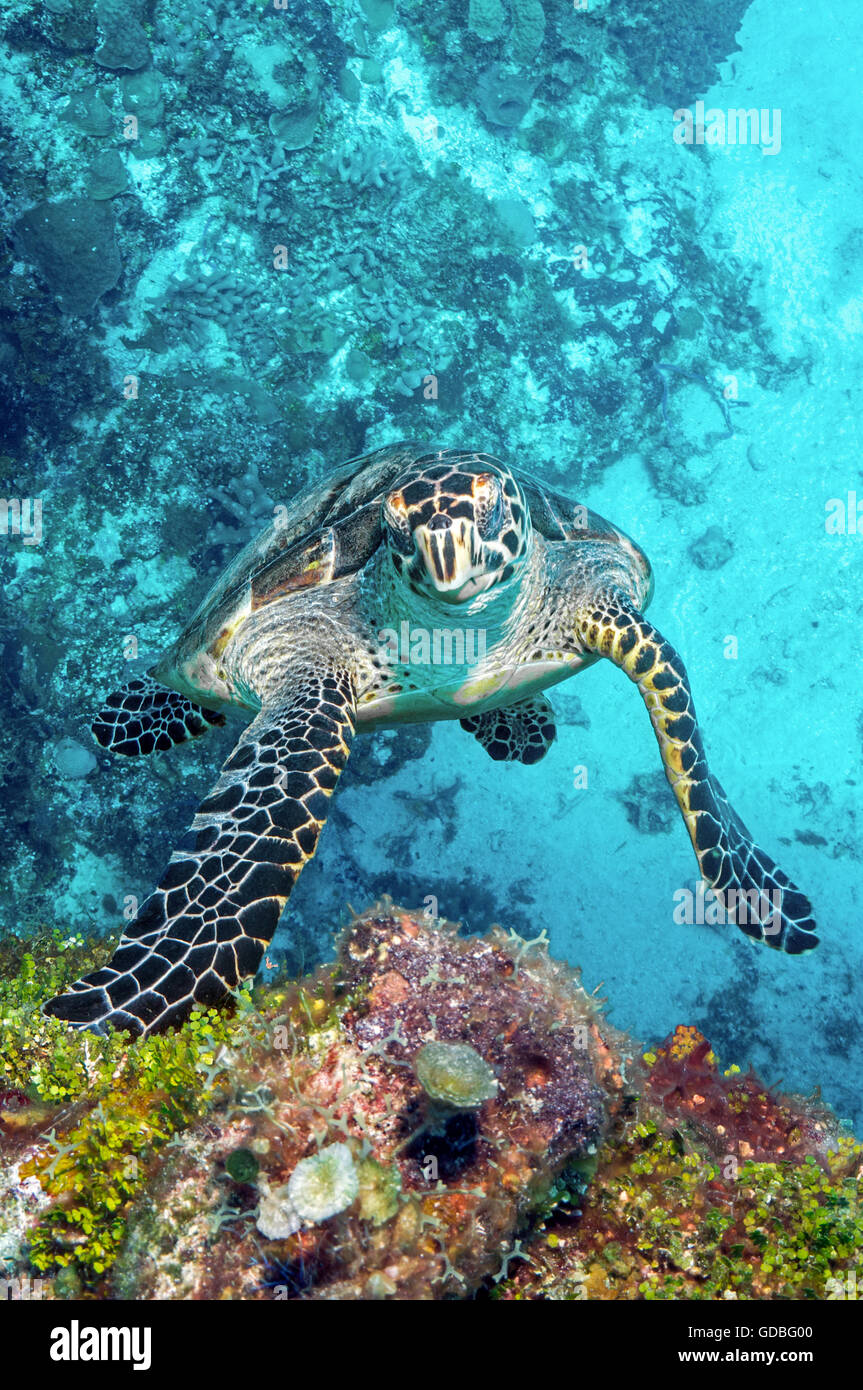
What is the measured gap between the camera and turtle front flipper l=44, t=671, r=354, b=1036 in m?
2.59

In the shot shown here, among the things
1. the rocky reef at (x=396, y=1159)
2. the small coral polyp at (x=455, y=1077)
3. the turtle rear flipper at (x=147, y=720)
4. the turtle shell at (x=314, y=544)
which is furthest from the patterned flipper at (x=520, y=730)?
the small coral polyp at (x=455, y=1077)

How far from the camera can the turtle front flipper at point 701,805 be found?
3.68 metres

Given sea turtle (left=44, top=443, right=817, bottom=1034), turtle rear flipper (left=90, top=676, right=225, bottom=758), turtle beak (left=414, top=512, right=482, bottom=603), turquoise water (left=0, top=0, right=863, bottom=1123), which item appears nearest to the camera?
sea turtle (left=44, top=443, right=817, bottom=1034)

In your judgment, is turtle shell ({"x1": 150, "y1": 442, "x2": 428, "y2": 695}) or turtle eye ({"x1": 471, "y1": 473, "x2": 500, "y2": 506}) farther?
turtle shell ({"x1": 150, "y1": 442, "x2": 428, "y2": 695})

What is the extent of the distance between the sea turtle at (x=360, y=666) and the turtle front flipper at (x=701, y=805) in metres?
0.01

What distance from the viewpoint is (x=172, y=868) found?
3004 mm

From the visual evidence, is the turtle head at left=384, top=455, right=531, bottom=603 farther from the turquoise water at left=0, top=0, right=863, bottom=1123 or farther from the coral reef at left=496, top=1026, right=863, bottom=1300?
the turquoise water at left=0, top=0, right=863, bottom=1123

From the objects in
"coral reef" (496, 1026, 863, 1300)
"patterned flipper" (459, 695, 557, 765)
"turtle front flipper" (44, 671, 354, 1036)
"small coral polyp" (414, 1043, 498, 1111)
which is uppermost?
"patterned flipper" (459, 695, 557, 765)

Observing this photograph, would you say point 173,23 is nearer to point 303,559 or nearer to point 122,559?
point 122,559

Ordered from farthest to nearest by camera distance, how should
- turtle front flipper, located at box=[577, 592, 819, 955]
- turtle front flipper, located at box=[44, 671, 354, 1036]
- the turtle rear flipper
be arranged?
the turtle rear flipper
turtle front flipper, located at box=[577, 592, 819, 955]
turtle front flipper, located at box=[44, 671, 354, 1036]

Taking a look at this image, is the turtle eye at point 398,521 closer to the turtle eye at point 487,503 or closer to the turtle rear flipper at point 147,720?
the turtle eye at point 487,503

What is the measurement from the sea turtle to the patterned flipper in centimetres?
116

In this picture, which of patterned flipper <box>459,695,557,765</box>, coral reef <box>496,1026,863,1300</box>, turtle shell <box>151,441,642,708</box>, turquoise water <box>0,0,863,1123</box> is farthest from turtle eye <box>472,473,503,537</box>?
turquoise water <box>0,0,863,1123</box>
